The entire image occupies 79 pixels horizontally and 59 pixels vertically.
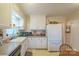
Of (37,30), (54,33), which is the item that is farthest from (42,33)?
(54,33)

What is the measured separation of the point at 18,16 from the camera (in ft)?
13.2

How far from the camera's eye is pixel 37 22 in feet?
15.9

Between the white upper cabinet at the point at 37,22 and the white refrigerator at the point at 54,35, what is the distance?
0.37m

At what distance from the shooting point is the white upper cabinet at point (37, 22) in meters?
4.59

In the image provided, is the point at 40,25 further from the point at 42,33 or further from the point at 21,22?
the point at 21,22

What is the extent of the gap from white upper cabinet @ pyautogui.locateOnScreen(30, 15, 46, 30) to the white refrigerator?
373mm

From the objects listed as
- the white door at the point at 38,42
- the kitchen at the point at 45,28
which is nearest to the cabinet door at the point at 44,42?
the kitchen at the point at 45,28

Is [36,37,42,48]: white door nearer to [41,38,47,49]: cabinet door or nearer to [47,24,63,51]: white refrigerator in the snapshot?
[41,38,47,49]: cabinet door

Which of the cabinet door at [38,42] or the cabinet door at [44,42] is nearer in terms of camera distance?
the cabinet door at [38,42]

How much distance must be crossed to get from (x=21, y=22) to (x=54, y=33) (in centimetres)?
162

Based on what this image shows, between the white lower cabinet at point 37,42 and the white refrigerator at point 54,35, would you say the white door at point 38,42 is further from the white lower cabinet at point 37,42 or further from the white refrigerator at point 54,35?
the white refrigerator at point 54,35

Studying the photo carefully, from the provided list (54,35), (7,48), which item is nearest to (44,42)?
(54,35)

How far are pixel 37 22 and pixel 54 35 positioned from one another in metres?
0.84

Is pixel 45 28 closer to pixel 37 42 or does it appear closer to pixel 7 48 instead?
pixel 37 42
